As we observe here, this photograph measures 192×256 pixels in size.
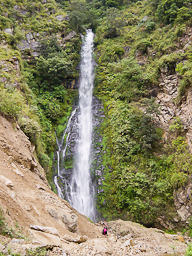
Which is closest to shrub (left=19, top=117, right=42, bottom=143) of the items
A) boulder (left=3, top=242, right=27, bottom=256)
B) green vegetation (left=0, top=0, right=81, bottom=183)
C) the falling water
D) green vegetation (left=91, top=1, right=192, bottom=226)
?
green vegetation (left=0, top=0, right=81, bottom=183)

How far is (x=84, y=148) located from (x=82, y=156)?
2.74ft

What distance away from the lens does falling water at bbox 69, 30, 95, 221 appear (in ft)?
41.4

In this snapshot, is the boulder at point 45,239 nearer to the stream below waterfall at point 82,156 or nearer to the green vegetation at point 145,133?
the green vegetation at point 145,133

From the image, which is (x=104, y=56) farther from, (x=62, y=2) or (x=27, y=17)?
(x=62, y=2)

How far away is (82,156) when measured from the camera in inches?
594

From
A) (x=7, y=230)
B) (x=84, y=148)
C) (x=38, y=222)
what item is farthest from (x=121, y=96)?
(x=7, y=230)

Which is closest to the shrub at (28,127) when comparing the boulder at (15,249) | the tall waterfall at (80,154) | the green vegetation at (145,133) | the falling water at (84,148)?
the tall waterfall at (80,154)

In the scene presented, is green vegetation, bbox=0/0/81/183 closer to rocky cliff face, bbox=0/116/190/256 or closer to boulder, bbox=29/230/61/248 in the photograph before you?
rocky cliff face, bbox=0/116/190/256

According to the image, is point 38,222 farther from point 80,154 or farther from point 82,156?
→ point 80,154

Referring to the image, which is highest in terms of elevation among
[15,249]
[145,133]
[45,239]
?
[145,133]

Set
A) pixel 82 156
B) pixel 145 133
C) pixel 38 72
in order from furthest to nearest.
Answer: pixel 38 72 < pixel 82 156 < pixel 145 133

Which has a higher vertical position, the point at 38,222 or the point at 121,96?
the point at 121,96

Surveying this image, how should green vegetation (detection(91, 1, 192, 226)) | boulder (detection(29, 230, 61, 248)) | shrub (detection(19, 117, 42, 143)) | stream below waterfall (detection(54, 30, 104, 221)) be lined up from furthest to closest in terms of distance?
stream below waterfall (detection(54, 30, 104, 221)) → green vegetation (detection(91, 1, 192, 226)) → shrub (detection(19, 117, 42, 143)) → boulder (detection(29, 230, 61, 248))

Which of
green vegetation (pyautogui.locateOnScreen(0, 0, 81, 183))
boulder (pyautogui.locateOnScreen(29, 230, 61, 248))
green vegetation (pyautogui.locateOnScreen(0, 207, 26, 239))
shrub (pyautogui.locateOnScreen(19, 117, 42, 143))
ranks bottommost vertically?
boulder (pyautogui.locateOnScreen(29, 230, 61, 248))
